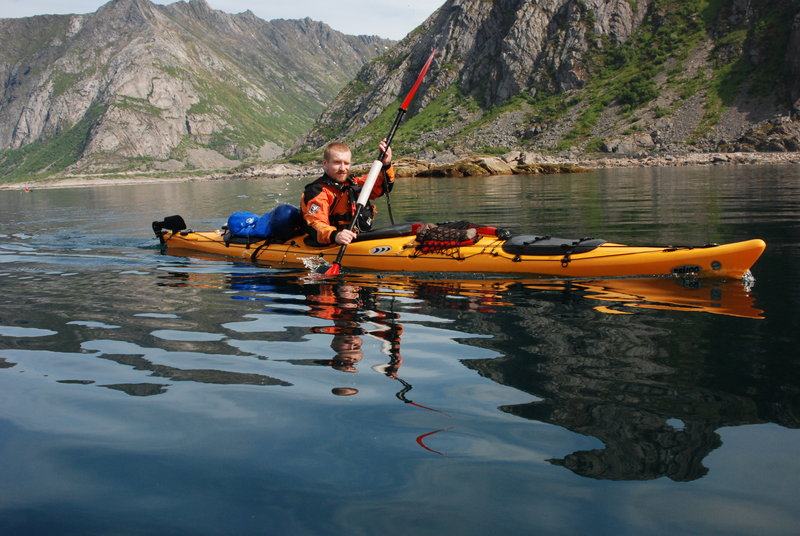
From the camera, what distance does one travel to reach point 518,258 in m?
8.50

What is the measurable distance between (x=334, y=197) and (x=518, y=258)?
332 centimetres

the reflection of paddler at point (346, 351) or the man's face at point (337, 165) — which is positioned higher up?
the man's face at point (337, 165)

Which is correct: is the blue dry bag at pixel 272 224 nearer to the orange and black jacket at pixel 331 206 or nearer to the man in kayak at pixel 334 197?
the orange and black jacket at pixel 331 206

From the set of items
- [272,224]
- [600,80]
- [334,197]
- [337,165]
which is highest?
[600,80]

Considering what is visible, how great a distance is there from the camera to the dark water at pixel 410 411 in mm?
2715

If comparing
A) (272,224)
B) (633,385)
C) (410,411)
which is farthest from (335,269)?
(633,385)

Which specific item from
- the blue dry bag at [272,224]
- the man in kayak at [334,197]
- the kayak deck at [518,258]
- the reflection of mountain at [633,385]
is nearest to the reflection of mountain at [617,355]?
the reflection of mountain at [633,385]

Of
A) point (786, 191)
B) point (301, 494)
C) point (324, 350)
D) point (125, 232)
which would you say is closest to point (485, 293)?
point (324, 350)

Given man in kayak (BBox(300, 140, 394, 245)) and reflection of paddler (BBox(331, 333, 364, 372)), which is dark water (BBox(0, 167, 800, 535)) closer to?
reflection of paddler (BBox(331, 333, 364, 372))

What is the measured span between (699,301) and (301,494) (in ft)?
17.4

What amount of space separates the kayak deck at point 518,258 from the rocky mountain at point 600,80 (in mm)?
67957

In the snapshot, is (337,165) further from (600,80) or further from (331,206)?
(600,80)

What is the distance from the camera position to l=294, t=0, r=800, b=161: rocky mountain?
266ft

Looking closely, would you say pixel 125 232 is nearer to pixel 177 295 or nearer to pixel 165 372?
pixel 177 295
